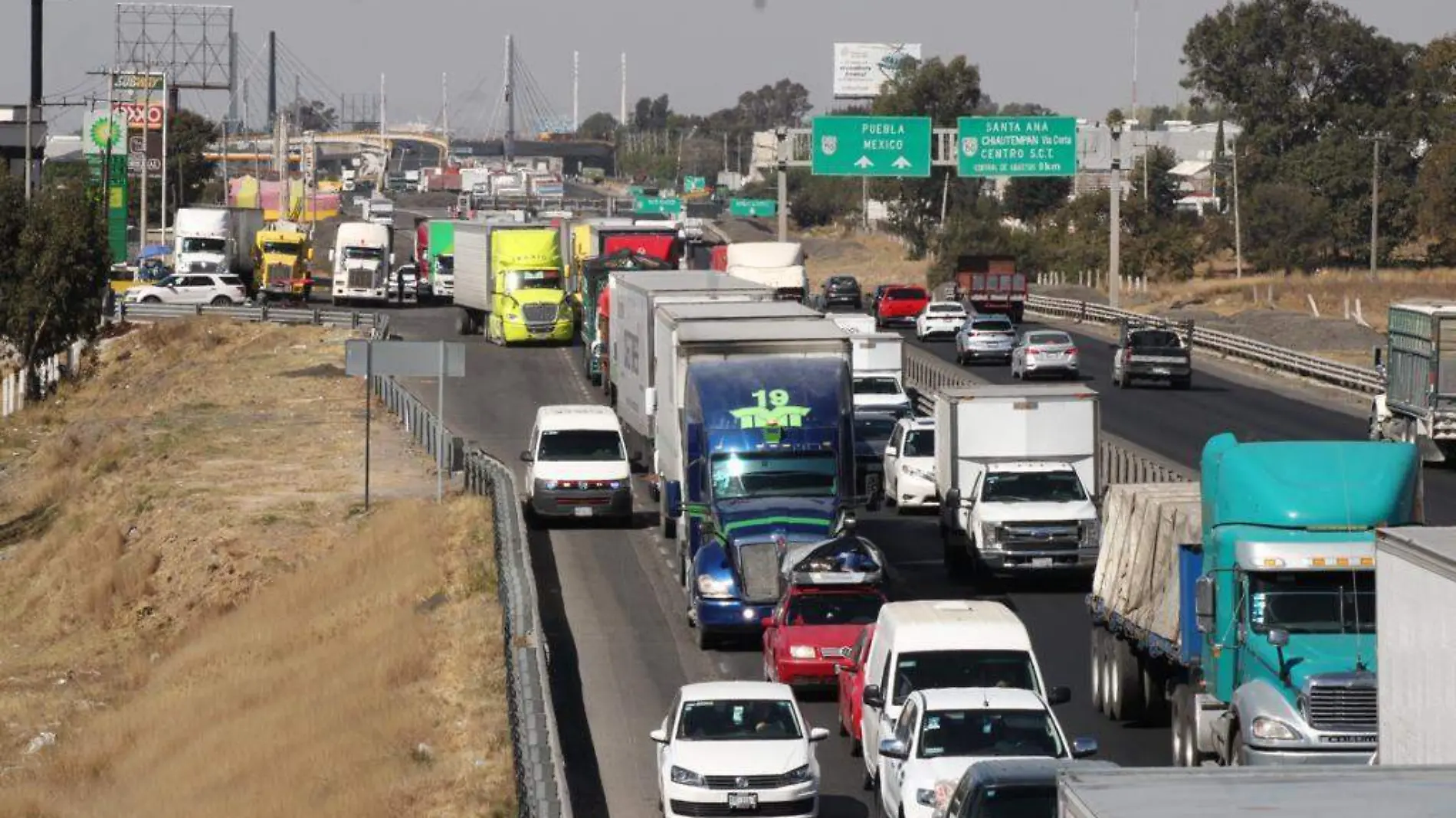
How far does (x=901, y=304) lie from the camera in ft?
272

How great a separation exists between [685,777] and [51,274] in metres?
55.0

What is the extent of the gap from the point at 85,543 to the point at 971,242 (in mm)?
88470

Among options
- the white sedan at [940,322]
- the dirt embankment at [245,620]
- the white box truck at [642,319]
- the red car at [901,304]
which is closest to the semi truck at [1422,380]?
the white box truck at [642,319]

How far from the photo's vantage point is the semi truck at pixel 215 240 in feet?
298

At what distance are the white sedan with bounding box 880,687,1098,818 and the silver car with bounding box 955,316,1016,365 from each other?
4804 centimetres

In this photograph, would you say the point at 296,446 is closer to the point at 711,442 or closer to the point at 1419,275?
the point at 711,442

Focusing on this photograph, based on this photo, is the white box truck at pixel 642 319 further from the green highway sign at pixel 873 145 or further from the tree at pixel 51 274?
the green highway sign at pixel 873 145

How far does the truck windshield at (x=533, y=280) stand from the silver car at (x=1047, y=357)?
1493cm

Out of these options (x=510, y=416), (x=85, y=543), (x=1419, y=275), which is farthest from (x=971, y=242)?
(x=85, y=543)

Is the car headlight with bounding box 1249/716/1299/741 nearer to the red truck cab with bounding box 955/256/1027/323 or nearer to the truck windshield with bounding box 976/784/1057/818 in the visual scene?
the truck windshield with bounding box 976/784/1057/818

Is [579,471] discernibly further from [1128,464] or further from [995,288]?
[995,288]

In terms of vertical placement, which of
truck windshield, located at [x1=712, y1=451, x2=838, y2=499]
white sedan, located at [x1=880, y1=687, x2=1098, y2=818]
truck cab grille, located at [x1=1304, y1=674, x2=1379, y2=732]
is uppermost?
truck windshield, located at [x1=712, y1=451, x2=838, y2=499]

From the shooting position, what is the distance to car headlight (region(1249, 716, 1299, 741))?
722 inches

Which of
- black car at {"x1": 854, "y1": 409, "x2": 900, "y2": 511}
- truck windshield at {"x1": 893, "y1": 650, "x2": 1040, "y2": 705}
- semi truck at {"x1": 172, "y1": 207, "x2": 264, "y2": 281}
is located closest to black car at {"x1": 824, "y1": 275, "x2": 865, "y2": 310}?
semi truck at {"x1": 172, "y1": 207, "x2": 264, "y2": 281}
